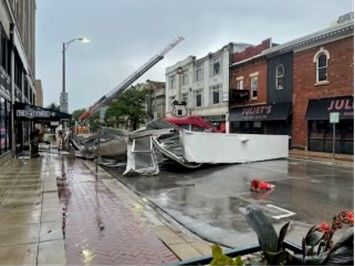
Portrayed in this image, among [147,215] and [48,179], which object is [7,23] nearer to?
[48,179]

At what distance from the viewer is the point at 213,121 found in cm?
4491

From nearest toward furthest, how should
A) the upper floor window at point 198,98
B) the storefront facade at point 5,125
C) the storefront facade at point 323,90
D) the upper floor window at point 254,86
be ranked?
the storefront facade at point 5,125
the storefront facade at point 323,90
the upper floor window at point 254,86
the upper floor window at point 198,98

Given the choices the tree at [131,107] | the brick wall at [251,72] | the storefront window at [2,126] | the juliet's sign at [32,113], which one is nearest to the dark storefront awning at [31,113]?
the juliet's sign at [32,113]

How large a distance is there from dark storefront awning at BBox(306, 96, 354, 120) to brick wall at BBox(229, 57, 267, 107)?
5940 mm

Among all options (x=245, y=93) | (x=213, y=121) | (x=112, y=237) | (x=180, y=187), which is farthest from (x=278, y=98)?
(x=112, y=237)

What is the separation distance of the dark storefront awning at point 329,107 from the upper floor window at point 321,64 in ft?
4.69

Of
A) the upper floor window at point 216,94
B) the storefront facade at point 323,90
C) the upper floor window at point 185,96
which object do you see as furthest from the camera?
the upper floor window at point 185,96

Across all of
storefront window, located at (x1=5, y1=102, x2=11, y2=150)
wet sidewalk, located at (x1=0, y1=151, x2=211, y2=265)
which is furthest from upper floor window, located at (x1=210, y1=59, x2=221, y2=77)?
wet sidewalk, located at (x1=0, y1=151, x2=211, y2=265)

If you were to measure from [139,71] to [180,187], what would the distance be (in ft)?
115

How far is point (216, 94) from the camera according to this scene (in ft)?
146

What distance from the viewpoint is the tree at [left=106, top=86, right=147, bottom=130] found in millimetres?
61656

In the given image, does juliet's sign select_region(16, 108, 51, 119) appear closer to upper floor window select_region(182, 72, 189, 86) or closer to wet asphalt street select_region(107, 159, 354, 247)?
wet asphalt street select_region(107, 159, 354, 247)

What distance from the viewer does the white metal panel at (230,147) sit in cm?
1955

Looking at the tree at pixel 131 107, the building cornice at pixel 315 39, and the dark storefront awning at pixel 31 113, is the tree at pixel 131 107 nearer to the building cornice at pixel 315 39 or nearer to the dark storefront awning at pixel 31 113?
the building cornice at pixel 315 39
